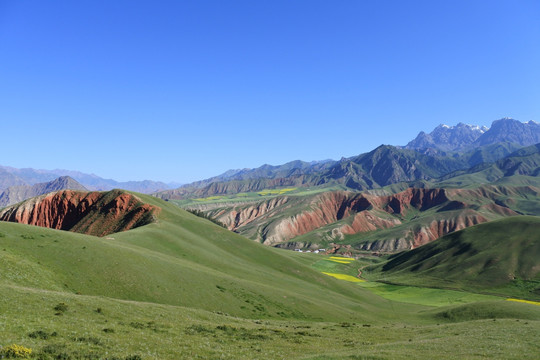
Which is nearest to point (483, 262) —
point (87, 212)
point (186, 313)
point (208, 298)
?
point (208, 298)

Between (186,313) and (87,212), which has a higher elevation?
(186,313)

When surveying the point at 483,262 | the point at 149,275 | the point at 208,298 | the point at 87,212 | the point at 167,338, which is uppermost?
the point at 483,262

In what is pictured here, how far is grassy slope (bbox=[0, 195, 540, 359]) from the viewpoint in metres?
24.0

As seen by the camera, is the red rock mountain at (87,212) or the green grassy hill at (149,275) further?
the red rock mountain at (87,212)

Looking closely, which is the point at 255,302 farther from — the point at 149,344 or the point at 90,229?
the point at 90,229

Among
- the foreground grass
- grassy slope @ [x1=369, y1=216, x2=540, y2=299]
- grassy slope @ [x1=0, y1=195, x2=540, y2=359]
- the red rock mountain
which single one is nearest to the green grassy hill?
grassy slope @ [x1=0, y1=195, x2=540, y2=359]

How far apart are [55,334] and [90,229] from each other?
347 ft

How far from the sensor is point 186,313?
39.6 metres

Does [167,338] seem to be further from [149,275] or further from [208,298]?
[149,275]

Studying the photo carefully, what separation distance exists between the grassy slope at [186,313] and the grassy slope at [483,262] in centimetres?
5048

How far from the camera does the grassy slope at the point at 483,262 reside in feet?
415

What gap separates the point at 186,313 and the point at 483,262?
470 feet

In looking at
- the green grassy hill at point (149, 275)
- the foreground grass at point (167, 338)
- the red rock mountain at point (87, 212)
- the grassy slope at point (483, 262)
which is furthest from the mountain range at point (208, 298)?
the grassy slope at point (483, 262)

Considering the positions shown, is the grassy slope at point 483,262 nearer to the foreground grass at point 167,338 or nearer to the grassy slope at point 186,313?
the grassy slope at point 186,313
